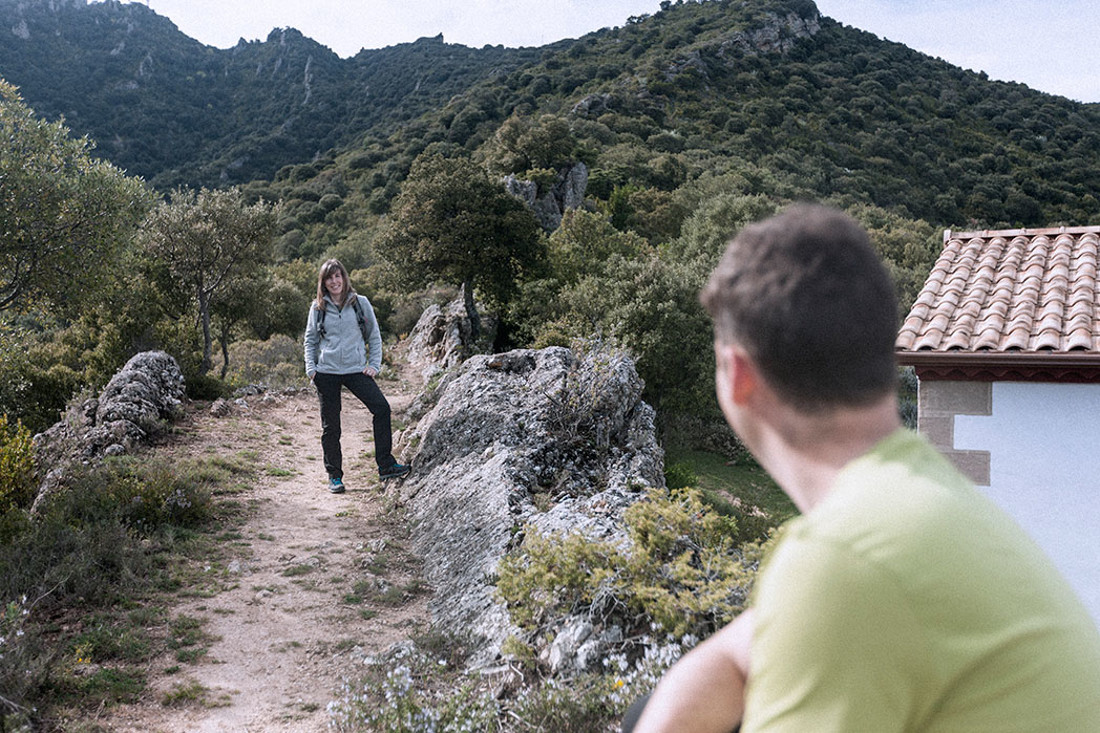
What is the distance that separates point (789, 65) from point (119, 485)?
86546mm

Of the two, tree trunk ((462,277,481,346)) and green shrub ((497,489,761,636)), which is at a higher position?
tree trunk ((462,277,481,346))

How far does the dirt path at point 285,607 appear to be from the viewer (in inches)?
165

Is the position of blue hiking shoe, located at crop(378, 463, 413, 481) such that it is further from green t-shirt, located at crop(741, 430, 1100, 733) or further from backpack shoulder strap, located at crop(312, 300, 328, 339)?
green t-shirt, located at crop(741, 430, 1100, 733)

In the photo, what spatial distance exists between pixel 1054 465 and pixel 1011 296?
85.7 inches

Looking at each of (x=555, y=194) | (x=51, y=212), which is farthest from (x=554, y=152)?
(x=51, y=212)

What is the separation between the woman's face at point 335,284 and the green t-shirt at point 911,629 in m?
7.57

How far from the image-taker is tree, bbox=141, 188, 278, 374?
1962cm

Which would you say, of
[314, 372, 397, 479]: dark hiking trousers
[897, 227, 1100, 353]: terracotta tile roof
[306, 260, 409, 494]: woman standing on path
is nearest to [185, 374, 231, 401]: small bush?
[314, 372, 397, 479]: dark hiking trousers

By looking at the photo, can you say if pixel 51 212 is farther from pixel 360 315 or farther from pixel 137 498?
pixel 137 498

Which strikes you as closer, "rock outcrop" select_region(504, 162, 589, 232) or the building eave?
the building eave

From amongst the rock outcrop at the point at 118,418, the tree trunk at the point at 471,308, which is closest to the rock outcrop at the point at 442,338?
the tree trunk at the point at 471,308

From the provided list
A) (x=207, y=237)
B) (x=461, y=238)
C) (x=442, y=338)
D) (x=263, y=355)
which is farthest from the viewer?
(x=263, y=355)

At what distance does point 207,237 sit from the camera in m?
19.8

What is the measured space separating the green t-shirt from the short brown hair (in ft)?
0.54
